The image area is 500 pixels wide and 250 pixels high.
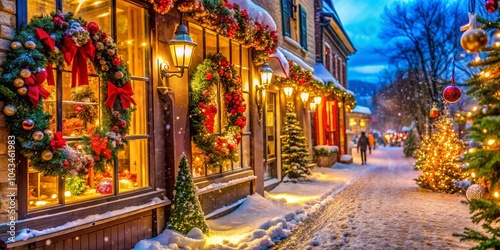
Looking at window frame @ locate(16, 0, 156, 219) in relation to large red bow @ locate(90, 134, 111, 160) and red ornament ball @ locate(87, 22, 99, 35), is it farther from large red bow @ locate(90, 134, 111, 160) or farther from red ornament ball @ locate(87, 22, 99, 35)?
red ornament ball @ locate(87, 22, 99, 35)

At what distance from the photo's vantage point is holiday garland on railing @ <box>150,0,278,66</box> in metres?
7.02

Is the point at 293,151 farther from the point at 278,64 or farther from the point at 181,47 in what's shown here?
the point at 181,47

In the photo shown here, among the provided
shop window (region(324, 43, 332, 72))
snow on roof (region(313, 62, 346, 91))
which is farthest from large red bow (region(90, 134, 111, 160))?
shop window (region(324, 43, 332, 72))

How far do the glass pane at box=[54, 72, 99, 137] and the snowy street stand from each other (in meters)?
3.49

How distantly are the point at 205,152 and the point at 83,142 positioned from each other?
2.96 meters

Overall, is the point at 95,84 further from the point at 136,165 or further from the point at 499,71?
the point at 499,71

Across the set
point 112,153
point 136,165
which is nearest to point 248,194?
point 136,165

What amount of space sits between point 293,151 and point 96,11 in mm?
9658

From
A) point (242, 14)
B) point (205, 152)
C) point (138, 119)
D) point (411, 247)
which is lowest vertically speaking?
point (411, 247)

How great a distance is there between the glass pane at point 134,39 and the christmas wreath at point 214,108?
1.30 meters

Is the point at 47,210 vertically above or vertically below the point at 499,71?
below

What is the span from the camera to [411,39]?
26.6 metres

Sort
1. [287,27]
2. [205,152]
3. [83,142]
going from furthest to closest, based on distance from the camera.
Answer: [287,27] → [205,152] → [83,142]

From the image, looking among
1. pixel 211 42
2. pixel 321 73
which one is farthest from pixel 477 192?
pixel 321 73
